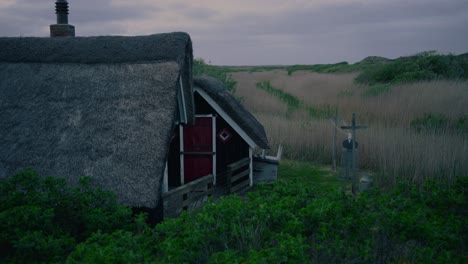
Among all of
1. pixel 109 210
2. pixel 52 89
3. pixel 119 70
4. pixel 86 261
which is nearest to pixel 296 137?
pixel 119 70

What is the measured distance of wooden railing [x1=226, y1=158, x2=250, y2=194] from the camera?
9.82 meters

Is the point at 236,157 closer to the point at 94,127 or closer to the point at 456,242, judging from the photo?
the point at 94,127

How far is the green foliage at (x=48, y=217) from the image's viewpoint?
14.3 ft

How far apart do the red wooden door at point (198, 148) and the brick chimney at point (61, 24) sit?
4.30 m

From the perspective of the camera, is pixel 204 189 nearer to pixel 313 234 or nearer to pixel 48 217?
pixel 48 217

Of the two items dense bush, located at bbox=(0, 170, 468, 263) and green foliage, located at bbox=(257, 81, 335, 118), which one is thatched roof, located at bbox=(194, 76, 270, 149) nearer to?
dense bush, located at bbox=(0, 170, 468, 263)

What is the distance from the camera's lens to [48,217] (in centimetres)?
461

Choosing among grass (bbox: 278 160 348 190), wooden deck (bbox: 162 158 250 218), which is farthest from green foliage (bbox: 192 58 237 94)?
wooden deck (bbox: 162 158 250 218)

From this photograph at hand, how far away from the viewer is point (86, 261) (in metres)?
3.55

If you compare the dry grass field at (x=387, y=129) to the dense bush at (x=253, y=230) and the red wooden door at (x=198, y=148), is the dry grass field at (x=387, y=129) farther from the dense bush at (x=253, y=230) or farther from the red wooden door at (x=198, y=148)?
the dense bush at (x=253, y=230)

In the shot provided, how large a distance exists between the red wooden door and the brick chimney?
14.1 feet

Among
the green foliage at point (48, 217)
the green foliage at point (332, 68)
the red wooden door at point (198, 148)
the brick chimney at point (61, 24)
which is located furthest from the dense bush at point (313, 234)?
the green foliage at point (332, 68)

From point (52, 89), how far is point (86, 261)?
568 cm

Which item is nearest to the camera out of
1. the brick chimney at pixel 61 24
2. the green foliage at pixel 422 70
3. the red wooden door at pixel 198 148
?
the red wooden door at pixel 198 148
